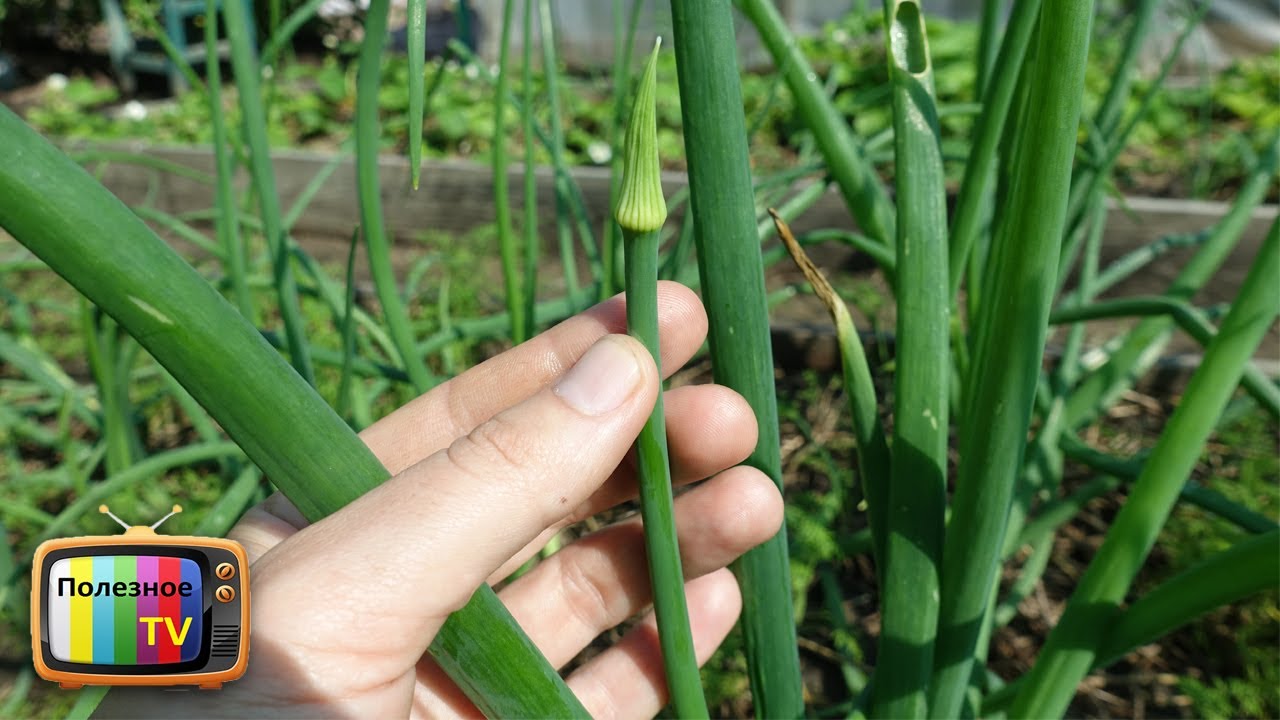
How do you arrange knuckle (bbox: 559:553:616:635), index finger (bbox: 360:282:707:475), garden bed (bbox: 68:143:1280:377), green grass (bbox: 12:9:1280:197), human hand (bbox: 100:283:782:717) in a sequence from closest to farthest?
human hand (bbox: 100:283:782:717)
index finger (bbox: 360:282:707:475)
knuckle (bbox: 559:553:616:635)
garden bed (bbox: 68:143:1280:377)
green grass (bbox: 12:9:1280:197)

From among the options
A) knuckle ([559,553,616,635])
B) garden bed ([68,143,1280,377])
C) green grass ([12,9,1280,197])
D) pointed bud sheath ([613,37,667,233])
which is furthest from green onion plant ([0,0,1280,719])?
green grass ([12,9,1280,197])

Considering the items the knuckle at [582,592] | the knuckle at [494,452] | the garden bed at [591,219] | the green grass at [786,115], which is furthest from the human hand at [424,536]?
the green grass at [786,115]

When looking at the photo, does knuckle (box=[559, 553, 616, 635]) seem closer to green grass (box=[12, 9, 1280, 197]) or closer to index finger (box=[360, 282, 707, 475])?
index finger (box=[360, 282, 707, 475])

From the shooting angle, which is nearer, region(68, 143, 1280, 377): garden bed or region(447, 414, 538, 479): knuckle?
region(447, 414, 538, 479): knuckle

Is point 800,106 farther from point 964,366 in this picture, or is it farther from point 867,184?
point 964,366

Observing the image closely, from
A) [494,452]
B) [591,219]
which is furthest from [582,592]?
[591,219]

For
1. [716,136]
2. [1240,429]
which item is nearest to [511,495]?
[716,136]

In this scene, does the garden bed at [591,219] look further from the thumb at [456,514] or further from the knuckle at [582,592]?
the thumb at [456,514]

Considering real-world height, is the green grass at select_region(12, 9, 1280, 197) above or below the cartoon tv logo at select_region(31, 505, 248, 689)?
below
